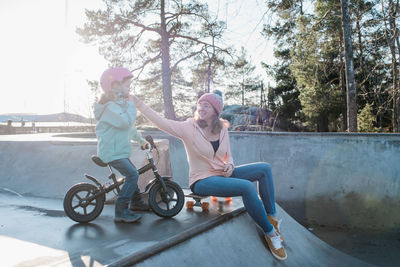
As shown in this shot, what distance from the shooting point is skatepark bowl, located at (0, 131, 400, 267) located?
2.47 meters

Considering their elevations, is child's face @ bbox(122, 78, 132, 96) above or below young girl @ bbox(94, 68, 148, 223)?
above

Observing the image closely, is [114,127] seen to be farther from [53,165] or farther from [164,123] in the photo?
[53,165]

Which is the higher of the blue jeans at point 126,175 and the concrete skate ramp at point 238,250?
the blue jeans at point 126,175

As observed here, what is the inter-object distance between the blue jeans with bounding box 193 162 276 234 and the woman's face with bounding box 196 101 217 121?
64 cm

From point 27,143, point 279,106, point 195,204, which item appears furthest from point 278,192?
point 279,106

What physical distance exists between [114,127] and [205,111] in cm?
92

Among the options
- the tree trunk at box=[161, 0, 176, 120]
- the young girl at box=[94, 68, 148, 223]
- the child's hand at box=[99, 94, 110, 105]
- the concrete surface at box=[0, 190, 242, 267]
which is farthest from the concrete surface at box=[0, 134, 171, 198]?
the tree trunk at box=[161, 0, 176, 120]

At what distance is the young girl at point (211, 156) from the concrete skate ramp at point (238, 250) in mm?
197

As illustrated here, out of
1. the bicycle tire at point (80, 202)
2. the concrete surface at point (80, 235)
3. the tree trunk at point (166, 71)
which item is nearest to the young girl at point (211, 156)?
the concrete surface at point (80, 235)

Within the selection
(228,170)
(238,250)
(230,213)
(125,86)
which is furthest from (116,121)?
(238,250)

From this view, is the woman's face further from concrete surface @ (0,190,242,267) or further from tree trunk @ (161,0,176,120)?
tree trunk @ (161,0,176,120)

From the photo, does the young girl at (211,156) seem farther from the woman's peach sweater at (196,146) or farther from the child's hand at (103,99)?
the child's hand at (103,99)

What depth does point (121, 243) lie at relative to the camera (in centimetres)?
248

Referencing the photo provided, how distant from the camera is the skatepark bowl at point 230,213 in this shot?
2475 mm
